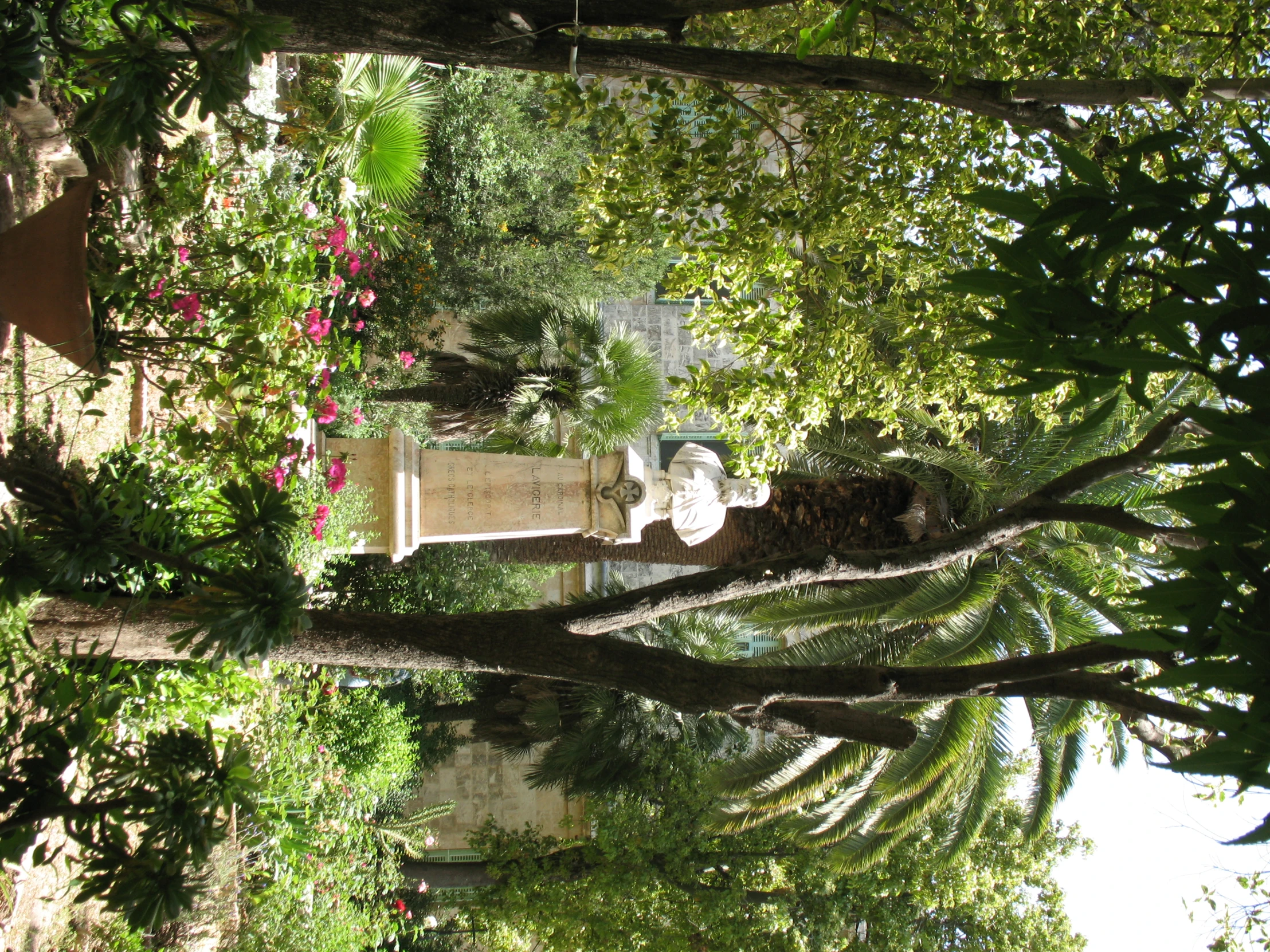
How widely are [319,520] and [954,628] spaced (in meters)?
5.85

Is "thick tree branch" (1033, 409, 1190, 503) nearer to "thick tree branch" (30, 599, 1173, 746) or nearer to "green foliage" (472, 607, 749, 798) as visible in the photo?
"thick tree branch" (30, 599, 1173, 746)

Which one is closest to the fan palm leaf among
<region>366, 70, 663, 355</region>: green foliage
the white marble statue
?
the white marble statue

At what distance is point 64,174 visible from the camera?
4949 millimetres

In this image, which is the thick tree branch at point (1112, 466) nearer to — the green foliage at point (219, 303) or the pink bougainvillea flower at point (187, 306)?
the green foliage at point (219, 303)

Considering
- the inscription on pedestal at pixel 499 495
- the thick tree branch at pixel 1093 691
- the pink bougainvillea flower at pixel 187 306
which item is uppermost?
the pink bougainvillea flower at pixel 187 306

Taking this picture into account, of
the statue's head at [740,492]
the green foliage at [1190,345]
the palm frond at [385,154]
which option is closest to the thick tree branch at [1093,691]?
the green foliage at [1190,345]

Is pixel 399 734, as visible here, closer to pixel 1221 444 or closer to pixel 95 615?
pixel 95 615

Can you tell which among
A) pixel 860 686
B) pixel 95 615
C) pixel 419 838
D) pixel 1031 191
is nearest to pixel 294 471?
pixel 95 615

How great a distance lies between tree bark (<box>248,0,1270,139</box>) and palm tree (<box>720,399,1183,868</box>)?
11.6 ft

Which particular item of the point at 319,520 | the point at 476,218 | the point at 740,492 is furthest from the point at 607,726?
the point at 476,218

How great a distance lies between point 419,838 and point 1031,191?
406 inches

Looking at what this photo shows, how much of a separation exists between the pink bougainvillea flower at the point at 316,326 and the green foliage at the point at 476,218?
6383mm

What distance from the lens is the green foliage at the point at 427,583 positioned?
36.4ft

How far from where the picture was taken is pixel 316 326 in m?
5.67
